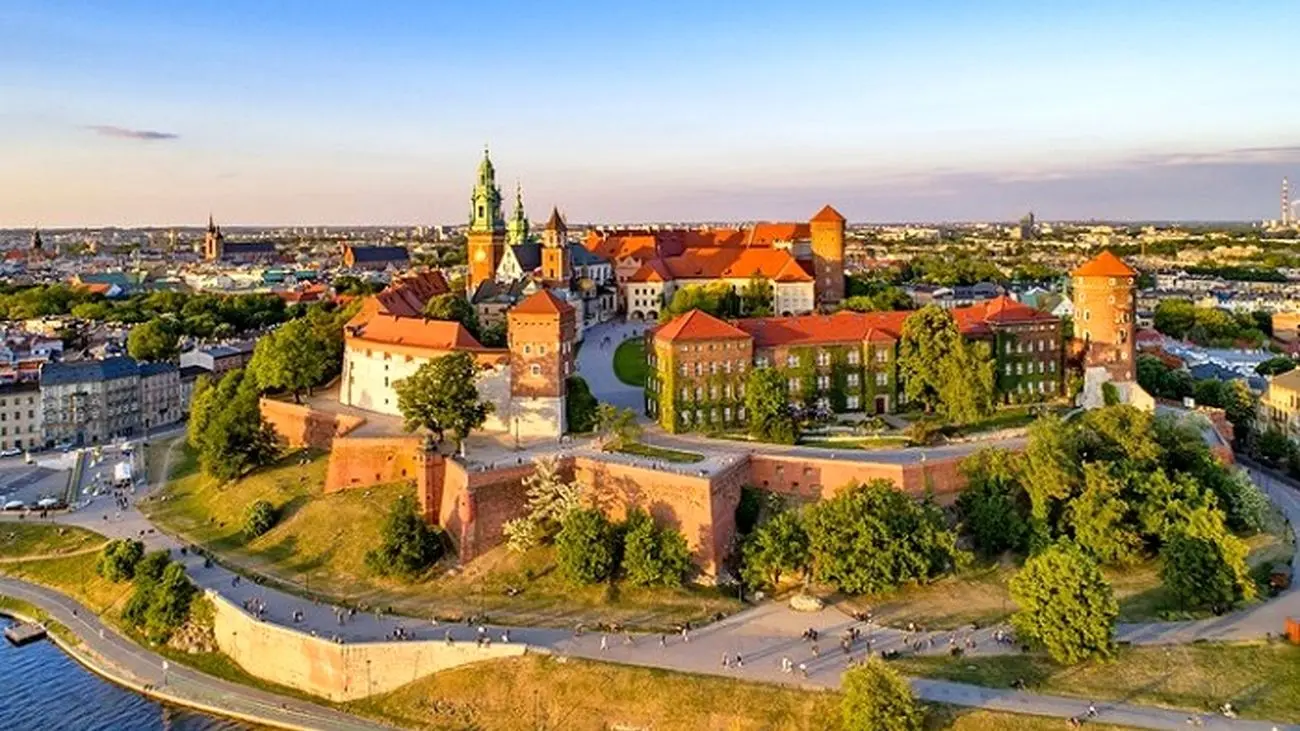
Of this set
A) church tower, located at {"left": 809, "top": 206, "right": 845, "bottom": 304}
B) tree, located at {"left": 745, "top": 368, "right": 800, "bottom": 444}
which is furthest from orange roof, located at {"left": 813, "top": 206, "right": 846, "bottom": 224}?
tree, located at {"left": 745, "top": 368, "right": 800, "bottom": 444}

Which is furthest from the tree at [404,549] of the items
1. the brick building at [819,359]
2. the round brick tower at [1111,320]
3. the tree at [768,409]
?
the round brick tower at [1111,320]

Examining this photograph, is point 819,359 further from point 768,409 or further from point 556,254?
point 556,254

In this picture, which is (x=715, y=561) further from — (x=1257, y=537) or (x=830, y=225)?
(x=830, y=225)

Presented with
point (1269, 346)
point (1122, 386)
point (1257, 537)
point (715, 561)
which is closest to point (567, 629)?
point (715, 561)

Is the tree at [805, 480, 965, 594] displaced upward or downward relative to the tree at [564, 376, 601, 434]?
downward

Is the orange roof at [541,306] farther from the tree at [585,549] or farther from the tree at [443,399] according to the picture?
the tree at [585,549]

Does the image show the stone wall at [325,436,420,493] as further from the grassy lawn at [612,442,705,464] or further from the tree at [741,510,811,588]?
the tree at [741,510,811,588]
